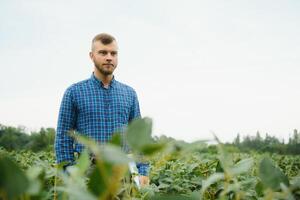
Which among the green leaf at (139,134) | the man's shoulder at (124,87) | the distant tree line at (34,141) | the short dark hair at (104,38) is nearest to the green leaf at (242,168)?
the green leaf at (139,134)

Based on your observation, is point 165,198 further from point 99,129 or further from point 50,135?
point 50,135

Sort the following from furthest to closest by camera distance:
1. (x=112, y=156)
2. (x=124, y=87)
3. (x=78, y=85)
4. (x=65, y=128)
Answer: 1. (x=124, y=87)
2. (x=78, y=85)
3. (x=65, y=128)
4. (x=112, y=156)

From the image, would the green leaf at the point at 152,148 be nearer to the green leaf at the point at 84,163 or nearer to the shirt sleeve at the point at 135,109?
the green leaf at the point at 84,163

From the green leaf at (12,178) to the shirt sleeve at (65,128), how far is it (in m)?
2.27

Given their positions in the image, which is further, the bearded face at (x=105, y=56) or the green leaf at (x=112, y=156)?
the bearded face at (x=105, y=56)

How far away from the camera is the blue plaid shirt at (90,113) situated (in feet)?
9.12

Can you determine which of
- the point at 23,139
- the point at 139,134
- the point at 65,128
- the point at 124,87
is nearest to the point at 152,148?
the point at 139,134

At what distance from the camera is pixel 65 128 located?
2830 mm

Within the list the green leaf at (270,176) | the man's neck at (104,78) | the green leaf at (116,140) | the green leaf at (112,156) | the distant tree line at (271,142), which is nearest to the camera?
the green leaf at (112,156)

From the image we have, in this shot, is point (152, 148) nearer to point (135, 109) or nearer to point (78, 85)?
point (78, 85)

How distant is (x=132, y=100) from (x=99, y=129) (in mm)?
436

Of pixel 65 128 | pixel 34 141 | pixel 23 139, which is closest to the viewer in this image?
pixel 65 128

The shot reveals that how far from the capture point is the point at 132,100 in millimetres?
3176

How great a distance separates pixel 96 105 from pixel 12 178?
2.47 meters
